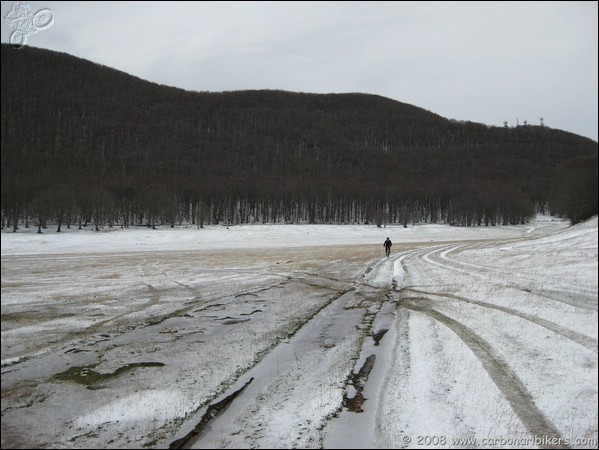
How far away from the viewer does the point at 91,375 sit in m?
8.09

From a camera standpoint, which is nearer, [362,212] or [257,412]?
[257,412]

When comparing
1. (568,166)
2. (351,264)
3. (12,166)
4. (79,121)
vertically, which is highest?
(79,121)

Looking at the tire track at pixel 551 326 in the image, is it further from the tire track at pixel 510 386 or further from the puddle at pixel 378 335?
the puddle at pixel 378 335

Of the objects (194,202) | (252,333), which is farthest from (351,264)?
(194,202)

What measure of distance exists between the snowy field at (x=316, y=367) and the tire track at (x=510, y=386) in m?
0.03

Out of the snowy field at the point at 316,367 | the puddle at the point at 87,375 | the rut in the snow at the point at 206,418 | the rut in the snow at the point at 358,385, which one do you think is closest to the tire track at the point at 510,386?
the snowy field at the point at 316,367

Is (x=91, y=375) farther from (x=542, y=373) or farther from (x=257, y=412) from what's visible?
(x=542, y=373)

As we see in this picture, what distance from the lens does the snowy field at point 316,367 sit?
575 cm

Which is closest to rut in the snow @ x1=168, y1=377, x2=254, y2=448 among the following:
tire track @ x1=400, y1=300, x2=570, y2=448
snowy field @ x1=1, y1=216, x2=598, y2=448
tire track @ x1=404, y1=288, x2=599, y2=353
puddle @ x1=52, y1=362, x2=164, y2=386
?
snowy field @ x1=1, y1=216, x2=598, y2=448

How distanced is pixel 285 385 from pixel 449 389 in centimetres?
318

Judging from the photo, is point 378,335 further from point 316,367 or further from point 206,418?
point 206,418

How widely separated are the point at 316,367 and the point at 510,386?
3980mm

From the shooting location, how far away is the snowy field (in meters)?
5.75

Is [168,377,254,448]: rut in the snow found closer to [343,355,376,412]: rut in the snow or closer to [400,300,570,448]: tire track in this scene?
[343,355,376,412]: rut in the snow
